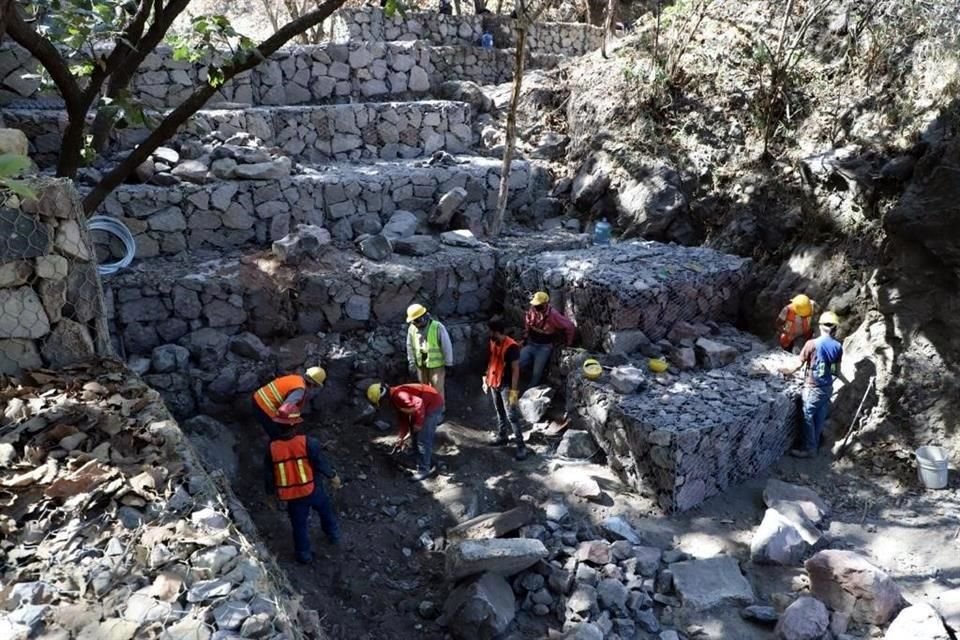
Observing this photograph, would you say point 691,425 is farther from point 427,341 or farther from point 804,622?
point 427,341

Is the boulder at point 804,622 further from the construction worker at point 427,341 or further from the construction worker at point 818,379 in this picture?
the construction worker at point 427,341

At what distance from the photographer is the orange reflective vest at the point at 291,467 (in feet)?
16.9

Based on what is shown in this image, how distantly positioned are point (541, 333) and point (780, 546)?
2.95m

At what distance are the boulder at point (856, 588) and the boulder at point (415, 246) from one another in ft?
17.6

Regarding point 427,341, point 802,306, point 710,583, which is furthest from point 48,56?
point 802,306

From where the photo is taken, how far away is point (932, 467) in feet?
20.8

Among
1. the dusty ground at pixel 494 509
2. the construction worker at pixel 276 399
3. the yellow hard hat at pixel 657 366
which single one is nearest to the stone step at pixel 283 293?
the dusty ground at pixel 494 509

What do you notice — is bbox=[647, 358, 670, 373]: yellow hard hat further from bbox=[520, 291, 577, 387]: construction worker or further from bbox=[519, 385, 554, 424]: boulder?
bbox=[519, 385, 554, 424]: boulder

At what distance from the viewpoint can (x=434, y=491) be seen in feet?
21.4

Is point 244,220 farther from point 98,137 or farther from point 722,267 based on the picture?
point 722,267

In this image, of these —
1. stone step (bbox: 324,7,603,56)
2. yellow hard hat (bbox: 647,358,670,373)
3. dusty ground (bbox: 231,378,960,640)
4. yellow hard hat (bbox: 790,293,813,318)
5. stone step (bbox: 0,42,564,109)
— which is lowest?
dusty ground (bbox: 231,378,960,640)

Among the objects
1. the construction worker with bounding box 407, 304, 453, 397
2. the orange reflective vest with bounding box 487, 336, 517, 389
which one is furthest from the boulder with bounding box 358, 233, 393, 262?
the orange reflective vest with bounding box 487, 336, 517, 389

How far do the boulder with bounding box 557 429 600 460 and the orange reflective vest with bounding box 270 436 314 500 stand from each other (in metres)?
2.67

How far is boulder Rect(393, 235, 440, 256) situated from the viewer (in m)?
8.77
